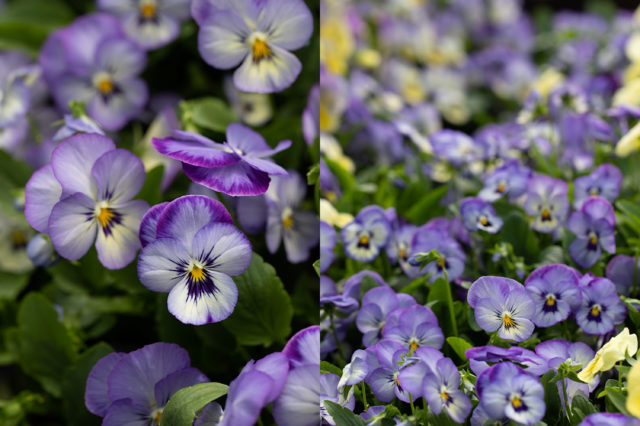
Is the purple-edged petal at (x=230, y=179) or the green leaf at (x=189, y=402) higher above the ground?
the purple-edged petal at (x=230, y=179)

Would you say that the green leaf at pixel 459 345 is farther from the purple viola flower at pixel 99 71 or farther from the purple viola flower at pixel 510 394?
the purple viola flower at pixel 99 71

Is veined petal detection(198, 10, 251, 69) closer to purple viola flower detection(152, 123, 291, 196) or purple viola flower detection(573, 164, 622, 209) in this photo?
purple viola flower detection(152, 123, 291, 196)

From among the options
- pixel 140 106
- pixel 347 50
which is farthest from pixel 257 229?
pixel 347 50

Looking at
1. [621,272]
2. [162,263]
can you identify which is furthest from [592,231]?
[162,263]

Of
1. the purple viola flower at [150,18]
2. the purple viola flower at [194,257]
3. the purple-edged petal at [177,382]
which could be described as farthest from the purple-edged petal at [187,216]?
the purple viola flower at [150,18]

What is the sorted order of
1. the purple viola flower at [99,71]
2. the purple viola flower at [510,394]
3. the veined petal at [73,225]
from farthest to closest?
the purple viola flower at [99,71] → the veined petal at [73,225] → the purple viola flower at [510,394]

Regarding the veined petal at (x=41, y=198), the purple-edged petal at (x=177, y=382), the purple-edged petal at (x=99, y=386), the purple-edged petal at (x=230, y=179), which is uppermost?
the purple-edged petal at (x=230, y=179)

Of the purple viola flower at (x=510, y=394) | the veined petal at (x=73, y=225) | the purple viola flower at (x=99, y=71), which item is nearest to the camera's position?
the purple viola flower at (x=510, y=394)

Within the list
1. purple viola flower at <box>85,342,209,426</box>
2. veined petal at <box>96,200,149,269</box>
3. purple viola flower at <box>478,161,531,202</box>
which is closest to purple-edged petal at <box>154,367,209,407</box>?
purple viola flower at <box>85,342,209,426</box>
